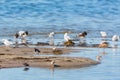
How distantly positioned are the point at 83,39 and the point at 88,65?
735cm

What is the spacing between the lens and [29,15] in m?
37.0

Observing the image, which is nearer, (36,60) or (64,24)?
(36,60)

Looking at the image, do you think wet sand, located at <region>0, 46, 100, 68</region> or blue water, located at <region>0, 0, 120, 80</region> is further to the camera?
wet sand, located at <region>0, 46, 100, 68</region>

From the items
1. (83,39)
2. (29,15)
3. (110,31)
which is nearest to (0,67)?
(83,39)

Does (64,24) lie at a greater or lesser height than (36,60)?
greater

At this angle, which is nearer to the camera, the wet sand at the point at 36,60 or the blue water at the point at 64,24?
the blue water at the point at 64,24

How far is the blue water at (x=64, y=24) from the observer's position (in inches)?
633

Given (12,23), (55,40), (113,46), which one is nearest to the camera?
(113,46)

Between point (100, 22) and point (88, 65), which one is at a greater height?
point (100, 22)

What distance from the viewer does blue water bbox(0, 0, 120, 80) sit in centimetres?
1608

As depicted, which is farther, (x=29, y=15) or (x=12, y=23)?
(x=29, y=15)

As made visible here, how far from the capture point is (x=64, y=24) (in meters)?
31.7

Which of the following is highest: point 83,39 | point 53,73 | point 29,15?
point 29,15

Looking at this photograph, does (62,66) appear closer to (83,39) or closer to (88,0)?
(83,39)
